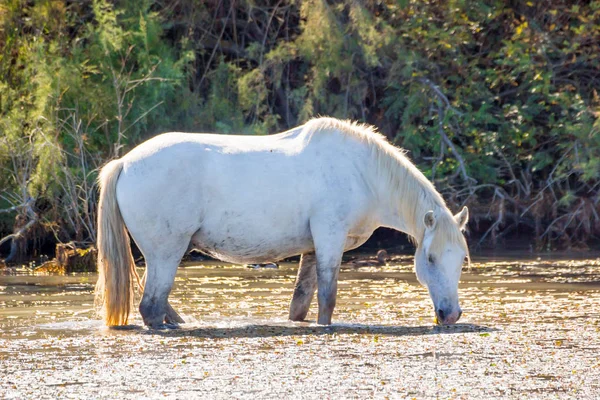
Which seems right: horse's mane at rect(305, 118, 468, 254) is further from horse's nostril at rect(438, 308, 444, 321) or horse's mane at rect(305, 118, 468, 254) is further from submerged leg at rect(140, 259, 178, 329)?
submerged leg at rect(140, 259, 178, 329)

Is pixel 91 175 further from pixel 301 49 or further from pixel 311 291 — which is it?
pixel 311 291

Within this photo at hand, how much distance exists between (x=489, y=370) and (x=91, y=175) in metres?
8.71

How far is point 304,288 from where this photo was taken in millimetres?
8391

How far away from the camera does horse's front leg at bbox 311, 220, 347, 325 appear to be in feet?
26.2

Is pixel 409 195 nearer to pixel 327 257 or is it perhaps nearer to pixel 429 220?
pixel 429 220

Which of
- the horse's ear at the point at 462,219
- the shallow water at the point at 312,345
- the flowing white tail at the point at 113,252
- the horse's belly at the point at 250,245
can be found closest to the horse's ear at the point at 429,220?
the horse's ear at the point at 462,219

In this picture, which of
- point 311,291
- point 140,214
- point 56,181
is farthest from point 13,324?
point 56,181

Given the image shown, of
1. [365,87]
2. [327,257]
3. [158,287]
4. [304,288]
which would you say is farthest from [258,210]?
[365,87]

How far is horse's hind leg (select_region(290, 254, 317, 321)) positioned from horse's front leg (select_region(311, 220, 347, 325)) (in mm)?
312

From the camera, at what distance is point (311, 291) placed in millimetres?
8414

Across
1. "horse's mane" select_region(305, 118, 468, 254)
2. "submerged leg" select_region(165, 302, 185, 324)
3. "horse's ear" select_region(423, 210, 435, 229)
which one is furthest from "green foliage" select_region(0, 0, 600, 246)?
"horse's ear" select_region(423, 210, 435, 229)

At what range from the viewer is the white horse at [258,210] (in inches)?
312

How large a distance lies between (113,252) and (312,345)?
1956 mm

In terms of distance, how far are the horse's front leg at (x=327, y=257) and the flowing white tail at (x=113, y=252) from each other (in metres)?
1.43
